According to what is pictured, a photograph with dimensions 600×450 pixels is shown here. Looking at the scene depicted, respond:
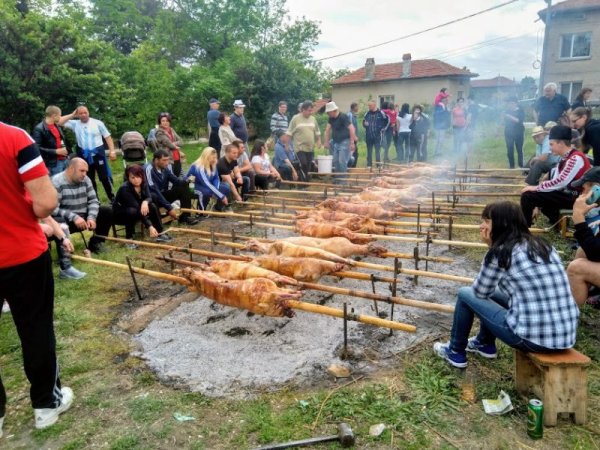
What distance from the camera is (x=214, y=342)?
4.48 m

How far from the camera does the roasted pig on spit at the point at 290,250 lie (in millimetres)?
5000

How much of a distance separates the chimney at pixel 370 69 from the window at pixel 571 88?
14687 millimetres

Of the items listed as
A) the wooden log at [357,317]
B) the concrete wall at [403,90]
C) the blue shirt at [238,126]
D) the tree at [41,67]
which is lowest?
→ the wooden log at [357,317]

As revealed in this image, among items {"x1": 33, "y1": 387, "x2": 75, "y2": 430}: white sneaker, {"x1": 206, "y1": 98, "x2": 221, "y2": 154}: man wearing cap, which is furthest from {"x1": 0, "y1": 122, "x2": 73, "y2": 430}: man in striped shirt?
{"x1": 206, "y1": 98, "x2": 221, "y2": 154}: man wearing cap

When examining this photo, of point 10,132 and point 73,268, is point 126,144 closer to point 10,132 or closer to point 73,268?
point 73,268

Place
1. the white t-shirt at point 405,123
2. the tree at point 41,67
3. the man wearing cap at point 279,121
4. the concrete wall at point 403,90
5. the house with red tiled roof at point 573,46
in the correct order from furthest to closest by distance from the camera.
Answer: the concrete wall at point 403,90 < the house with red tiled roof at point 573,46 < the white t-shirt at point 405,123 < the man wearing cap at point 279,121 < the tree at point 41,67

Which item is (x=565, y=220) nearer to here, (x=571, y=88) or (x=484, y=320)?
(x=484, y=320)

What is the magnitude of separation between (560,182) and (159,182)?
298 inches

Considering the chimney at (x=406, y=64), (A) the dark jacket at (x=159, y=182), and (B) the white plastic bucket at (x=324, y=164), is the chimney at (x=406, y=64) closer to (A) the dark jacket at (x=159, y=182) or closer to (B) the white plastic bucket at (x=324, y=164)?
(B) the white plastic bucket at (x=324, y=164)

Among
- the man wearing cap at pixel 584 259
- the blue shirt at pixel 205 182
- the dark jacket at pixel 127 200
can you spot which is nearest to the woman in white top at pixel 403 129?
the blue shirt at pixel 205 182

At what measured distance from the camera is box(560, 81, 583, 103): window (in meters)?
29.8

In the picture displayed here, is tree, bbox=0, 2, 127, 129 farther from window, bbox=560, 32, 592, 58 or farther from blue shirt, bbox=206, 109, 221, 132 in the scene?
window, bbox=560, 32, 592, 58

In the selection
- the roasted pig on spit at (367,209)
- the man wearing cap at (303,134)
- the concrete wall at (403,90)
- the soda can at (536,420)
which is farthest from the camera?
the concrete wall at (403,90)

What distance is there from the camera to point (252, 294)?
4.20 m
